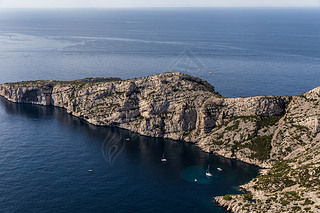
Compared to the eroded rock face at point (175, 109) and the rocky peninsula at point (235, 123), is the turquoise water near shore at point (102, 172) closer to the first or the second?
the eroded rock face at point (175, 109)

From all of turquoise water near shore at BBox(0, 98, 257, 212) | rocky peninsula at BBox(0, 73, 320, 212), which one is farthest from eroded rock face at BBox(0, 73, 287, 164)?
turquoise water near shore at BBox(0, 98, 257, 212)

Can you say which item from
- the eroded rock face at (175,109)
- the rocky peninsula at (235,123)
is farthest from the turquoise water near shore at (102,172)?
the rocky peninsula at (235,123)

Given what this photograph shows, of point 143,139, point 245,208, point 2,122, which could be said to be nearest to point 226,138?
point 143,139

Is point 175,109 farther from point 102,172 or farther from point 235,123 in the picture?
point 102,172

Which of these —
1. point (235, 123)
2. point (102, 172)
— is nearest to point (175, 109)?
point (235, 123)

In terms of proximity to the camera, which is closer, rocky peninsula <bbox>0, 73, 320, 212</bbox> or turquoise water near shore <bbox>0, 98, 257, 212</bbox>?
rocky peninsula <bbox>0, 73, 320, 212</bbox>

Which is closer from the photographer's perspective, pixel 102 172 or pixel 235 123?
pixel 102 172

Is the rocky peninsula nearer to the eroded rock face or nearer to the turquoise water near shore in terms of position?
the eroded rock face

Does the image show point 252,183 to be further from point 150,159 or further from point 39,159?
point 39,159

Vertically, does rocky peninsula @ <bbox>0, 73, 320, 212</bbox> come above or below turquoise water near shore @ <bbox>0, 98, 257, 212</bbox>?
above
